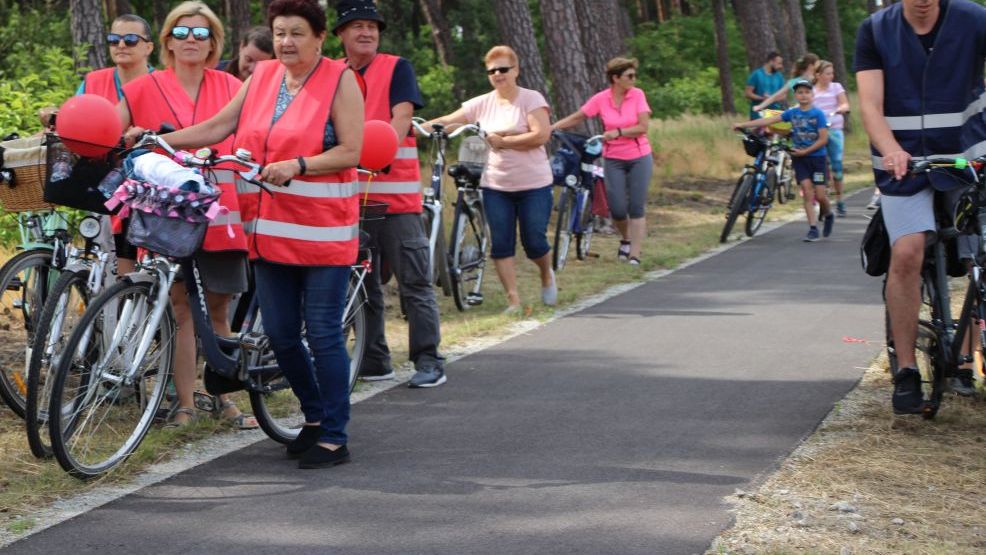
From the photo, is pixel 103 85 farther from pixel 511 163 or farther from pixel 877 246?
pixel 511 163

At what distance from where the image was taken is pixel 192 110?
6824mm

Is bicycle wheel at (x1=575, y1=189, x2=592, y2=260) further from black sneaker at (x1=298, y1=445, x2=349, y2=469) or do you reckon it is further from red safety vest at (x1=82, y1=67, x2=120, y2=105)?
black sneaker at (x1=298, y1=445, x2=349, y2=469)

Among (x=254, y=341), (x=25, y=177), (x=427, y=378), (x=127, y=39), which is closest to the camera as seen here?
(x=254, y=341)

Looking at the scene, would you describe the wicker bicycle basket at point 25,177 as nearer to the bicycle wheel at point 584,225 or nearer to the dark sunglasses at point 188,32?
the dark sunglasses at point 188,32

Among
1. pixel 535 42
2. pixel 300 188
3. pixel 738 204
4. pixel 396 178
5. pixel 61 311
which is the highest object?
pixel 535 42

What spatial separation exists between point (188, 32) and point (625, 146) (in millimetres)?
7721

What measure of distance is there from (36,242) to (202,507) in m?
2.20

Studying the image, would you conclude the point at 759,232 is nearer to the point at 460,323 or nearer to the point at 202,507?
the point at 460,323

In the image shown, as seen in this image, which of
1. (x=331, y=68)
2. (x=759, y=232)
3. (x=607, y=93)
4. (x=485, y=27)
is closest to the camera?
(x=331, y=68)

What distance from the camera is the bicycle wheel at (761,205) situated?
16594 millimetres

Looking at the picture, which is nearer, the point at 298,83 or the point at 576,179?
the point at 298,83

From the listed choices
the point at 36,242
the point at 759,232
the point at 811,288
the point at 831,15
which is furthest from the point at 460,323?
the point at 831,15

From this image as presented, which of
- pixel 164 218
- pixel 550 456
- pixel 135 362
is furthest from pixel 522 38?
pixel 135 362

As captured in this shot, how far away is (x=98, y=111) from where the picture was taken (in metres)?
6.09
